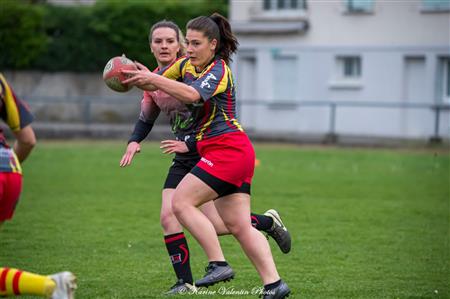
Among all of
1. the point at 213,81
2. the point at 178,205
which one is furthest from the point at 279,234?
the point at 213,81

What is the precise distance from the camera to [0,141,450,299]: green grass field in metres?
8.03

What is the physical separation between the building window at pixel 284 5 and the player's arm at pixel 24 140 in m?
27.8

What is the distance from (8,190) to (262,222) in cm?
290

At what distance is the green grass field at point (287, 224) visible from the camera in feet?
26.3

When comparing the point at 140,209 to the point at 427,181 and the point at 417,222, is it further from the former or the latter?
the point at 427,181

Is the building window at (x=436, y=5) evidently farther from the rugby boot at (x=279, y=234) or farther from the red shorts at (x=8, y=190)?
the red shorts at (x=8, y=190)

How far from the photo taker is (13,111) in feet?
18.5

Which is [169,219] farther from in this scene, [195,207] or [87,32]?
[87,32]

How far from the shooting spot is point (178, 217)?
675cm

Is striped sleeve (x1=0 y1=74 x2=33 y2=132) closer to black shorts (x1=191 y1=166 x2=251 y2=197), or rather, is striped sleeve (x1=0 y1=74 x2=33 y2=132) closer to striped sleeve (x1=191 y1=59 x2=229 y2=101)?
striped sleeve (x1=191 y1=59 x2=229 y2=101)

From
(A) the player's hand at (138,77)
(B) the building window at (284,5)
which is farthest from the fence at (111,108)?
Result: (A) the player's hand at (138,77)

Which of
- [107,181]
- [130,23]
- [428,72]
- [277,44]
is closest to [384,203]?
[107,181]

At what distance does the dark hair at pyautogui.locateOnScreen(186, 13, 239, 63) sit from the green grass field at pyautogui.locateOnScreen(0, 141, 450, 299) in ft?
6.07

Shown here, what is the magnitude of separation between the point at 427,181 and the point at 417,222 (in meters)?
5.69
